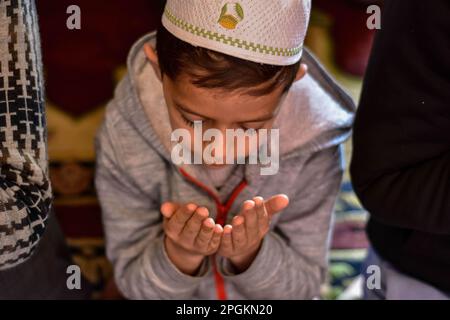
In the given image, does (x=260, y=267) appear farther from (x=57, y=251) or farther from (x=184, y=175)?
(x=57, y=251)

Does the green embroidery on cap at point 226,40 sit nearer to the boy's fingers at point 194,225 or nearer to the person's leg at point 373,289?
the boy's fingers at point 194,225

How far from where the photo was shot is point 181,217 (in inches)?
35.4

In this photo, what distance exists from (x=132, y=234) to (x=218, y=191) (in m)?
0.17

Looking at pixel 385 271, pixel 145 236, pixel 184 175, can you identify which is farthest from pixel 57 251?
pixel 385 271

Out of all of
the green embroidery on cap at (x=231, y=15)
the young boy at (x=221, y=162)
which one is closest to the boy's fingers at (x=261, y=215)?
the young boy at (x=221, y=162)

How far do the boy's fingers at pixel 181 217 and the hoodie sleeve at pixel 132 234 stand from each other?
0.40 ft

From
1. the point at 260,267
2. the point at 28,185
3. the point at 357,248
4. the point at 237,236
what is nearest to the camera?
the point at 28,185

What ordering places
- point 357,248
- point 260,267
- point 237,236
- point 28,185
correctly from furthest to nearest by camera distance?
point 357,248, point 260,267, point 237,236, point 28,185

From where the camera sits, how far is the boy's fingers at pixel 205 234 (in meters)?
0.89

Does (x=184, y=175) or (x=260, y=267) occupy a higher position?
(x=184, y=175)

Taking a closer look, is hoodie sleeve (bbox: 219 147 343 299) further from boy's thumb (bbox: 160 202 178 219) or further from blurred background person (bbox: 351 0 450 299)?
boy's thumb (bbox: 160 202 178 219)

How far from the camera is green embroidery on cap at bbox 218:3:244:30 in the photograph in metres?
0.77
